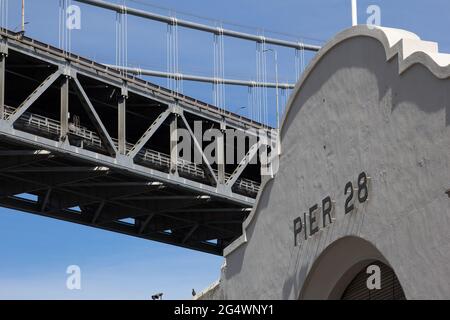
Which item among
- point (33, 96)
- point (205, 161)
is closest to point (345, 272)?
point (33, 96)

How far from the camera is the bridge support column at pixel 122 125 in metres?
52.6

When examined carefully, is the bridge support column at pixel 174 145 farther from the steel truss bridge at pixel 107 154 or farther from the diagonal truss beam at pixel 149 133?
the diagonal truss beam at pixel 149 133

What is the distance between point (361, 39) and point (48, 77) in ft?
115

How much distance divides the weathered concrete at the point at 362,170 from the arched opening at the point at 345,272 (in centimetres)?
2

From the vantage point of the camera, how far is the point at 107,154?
5328 centimetres

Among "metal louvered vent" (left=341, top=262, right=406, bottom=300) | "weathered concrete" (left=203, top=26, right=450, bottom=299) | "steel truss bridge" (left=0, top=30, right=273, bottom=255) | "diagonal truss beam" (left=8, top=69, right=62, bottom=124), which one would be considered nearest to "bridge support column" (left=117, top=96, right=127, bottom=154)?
"steel truss bridge" (left=0, top=30, right=273, bottom=255)

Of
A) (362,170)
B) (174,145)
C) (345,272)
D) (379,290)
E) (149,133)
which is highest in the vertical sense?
(174,145)

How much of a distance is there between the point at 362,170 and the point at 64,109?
1325 inches

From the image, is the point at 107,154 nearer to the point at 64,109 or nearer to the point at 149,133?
the point at 149,133

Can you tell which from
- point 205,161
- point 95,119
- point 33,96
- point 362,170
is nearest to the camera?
point 362,170

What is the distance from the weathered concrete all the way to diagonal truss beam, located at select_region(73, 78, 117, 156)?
2874 centimetres

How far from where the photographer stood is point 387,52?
669 inches
